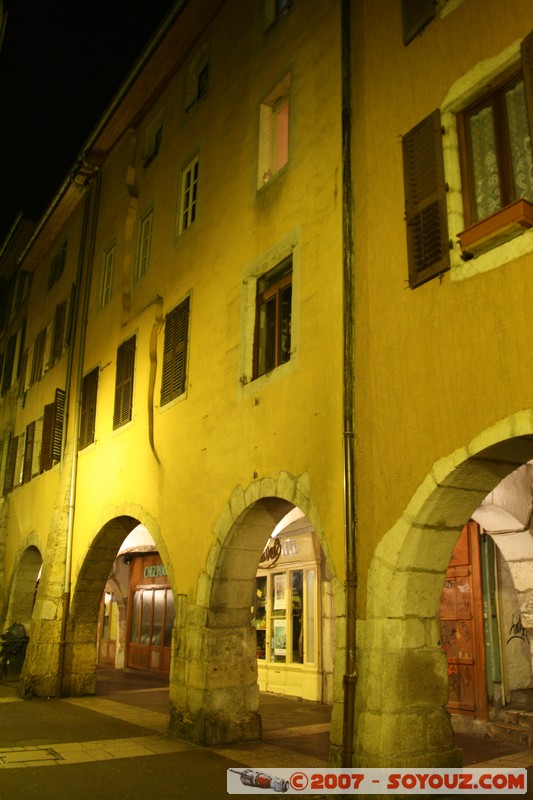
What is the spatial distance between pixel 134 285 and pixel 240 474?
5.27 metres

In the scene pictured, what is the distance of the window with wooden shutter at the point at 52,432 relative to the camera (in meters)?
14.4

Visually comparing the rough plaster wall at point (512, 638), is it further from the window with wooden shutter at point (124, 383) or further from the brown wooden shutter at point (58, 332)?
the brown wooden shutter at point (58, 332)

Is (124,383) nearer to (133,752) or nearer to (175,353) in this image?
(175,353)

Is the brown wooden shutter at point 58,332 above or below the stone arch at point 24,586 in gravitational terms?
above

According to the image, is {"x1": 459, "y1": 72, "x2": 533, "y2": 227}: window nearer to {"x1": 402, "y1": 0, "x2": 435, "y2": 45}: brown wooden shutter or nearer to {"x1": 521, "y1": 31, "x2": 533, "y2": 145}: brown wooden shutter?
{"x1": 521, "y1": 31, "x2": 533, "y2": 145}: brown wooden shutter

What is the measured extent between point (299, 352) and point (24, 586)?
438 inches

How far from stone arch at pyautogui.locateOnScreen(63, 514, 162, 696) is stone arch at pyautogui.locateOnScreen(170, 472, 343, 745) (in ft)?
12.6

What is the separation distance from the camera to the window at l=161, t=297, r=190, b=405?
1002 centimetres

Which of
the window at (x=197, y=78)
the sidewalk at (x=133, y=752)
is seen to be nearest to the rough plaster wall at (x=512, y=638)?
the sidewalk at (x=133, y=752)

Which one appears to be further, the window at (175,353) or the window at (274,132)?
the window at (175,353)

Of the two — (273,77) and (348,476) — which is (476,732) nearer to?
(348,476)

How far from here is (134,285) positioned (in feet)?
39.8

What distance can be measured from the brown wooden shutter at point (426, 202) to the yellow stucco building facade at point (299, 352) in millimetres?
24

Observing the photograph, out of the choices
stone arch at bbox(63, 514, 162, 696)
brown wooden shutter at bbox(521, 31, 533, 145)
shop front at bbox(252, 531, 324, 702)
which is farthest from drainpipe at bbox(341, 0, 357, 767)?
stone arch at bbox(63, 514, 162, 696)
